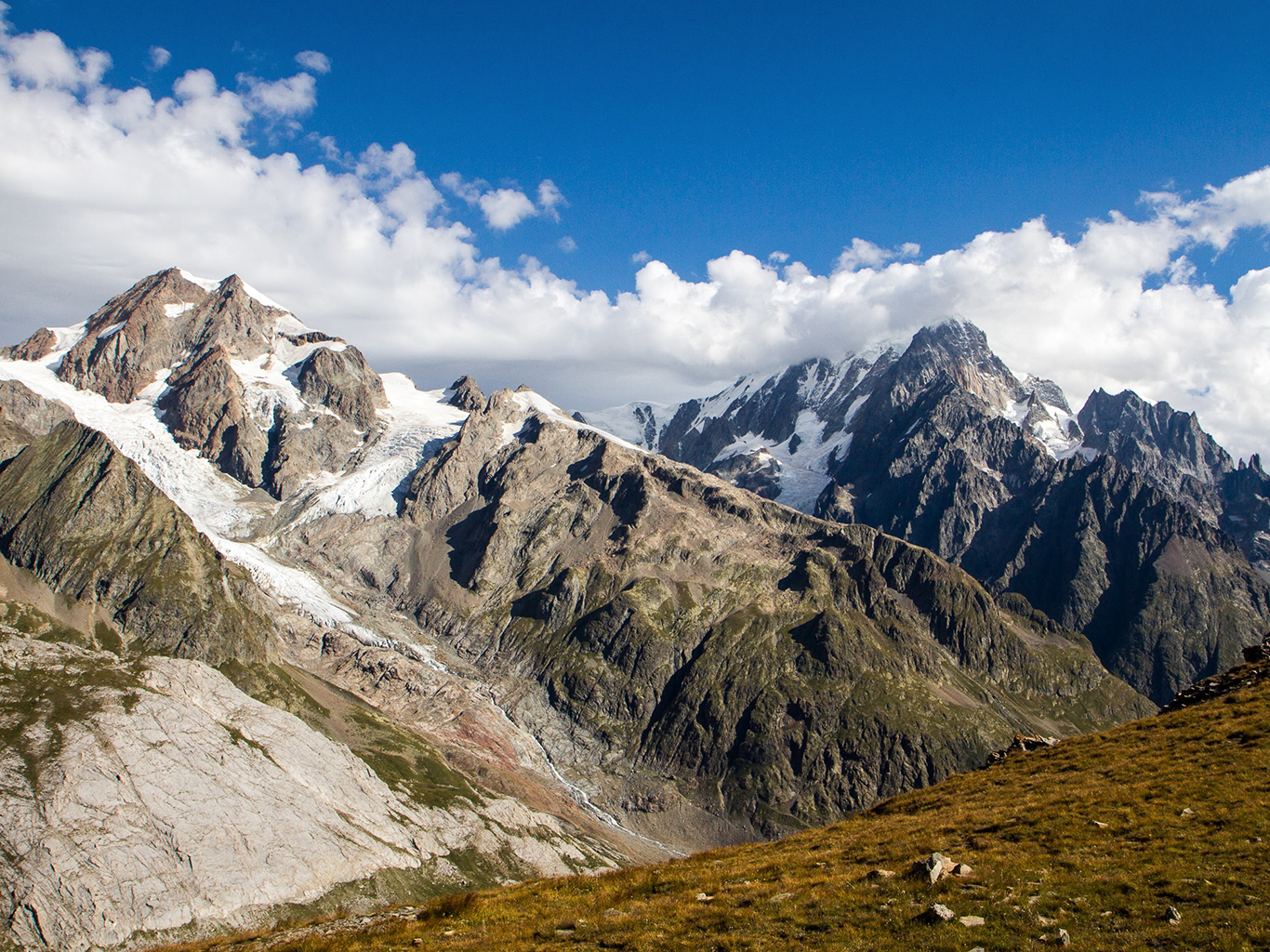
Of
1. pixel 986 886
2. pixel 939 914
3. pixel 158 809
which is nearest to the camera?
pixel 939 914

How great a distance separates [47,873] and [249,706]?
69.0 metres

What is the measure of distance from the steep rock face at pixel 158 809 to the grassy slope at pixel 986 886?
4729 inches

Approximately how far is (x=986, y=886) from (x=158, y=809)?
155162 millimetres

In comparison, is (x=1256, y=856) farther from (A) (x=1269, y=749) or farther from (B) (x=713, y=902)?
(B) (x=713, y=902)

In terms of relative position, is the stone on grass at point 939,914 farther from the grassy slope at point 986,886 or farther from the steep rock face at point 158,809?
the steep rock face at point 158,809

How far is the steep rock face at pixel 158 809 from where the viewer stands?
119 meters

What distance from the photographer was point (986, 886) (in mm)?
25781

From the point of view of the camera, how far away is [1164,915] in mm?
21969

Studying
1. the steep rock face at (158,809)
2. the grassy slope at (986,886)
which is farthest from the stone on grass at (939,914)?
the steep rock face at (158,809)

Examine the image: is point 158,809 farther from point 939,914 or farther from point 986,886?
point 939,914

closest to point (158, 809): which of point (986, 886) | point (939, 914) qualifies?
point (986, 886)

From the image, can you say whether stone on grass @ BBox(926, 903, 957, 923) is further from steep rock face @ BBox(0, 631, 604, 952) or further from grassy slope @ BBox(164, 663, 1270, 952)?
steep rock face @ BBox(0, 631, 604, 952)

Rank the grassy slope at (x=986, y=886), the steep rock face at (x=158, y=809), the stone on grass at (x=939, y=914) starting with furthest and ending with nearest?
the steep rock face at (x=158, y=809) < the stone on grass at (x=939, y=914) < the grassy slope at (x=986, y=886)

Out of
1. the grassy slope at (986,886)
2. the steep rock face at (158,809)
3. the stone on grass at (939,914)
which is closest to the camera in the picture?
the grassy slope at (986,886)
